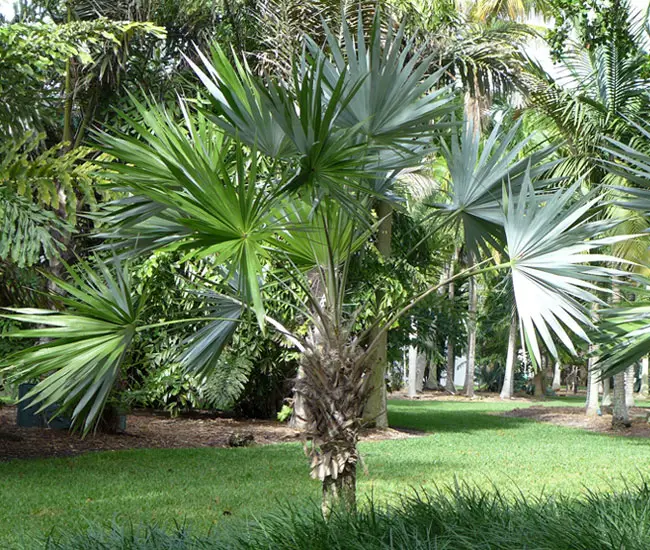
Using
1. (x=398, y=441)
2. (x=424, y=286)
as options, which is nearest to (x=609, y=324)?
(x=398, y=441)

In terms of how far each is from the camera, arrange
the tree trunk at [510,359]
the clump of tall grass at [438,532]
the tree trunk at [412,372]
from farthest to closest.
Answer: the tree trunk at [412,372] < the tree trunk at [510,359] < the clump of tall grass at [438,532]

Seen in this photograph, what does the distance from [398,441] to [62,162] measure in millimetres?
8062

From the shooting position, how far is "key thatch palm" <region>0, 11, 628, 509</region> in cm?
461

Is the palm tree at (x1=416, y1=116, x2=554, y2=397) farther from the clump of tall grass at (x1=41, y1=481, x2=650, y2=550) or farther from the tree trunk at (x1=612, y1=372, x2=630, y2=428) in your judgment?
the tree trunk at (x1=612, y1=372, x2=630, y2=428)

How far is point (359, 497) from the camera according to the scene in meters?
8.09

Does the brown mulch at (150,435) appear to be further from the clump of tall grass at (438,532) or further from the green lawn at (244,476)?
the clump of tall grass at (438,532)

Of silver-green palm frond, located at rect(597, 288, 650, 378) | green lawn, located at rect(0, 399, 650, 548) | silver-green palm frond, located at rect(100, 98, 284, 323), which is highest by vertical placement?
silver-green palm frond, located at rect(100, 98, 284, 323)

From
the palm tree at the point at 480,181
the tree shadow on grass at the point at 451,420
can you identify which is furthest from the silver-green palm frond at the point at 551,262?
the tree shadow on grass at the point at 451,420

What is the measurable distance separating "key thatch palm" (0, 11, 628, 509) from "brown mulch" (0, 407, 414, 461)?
5.95m

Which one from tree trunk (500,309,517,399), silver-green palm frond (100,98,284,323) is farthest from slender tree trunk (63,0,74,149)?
tree trunk (500,309,517,399)

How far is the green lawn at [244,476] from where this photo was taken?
7309 millimetres

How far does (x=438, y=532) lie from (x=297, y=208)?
102 inches

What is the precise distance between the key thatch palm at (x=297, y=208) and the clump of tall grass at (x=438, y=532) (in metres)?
0.72

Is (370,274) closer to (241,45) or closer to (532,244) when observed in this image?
(241,45)
